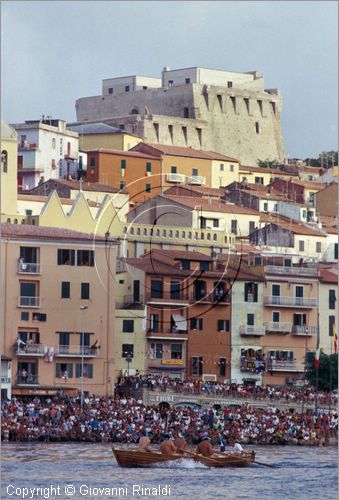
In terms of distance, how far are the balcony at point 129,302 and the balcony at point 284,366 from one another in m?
2.81

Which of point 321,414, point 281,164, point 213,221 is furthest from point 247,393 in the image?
point 281,164

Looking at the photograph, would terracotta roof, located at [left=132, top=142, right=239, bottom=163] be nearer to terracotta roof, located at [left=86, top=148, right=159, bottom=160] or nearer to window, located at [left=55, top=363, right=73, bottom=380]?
terracotta roof, located at [left=86, top=148, right=159, bottom=160]

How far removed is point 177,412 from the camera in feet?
118

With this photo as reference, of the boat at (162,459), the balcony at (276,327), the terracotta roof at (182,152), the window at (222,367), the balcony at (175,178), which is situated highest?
the terracotta roof at (182,152)

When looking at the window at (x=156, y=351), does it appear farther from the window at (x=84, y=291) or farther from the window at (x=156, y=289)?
the window at (x=84, y=291)

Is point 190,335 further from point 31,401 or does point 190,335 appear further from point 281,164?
point 281,164

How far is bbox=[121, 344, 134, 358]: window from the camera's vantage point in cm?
4147

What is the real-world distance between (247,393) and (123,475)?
11206 mm

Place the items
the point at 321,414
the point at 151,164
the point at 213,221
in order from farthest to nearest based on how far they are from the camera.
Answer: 1. the point at 151,164
2. the point at 213,221
3. the point at 321,414

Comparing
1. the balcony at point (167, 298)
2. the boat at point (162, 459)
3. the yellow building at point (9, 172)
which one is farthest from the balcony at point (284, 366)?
the boat at point (162, 459)

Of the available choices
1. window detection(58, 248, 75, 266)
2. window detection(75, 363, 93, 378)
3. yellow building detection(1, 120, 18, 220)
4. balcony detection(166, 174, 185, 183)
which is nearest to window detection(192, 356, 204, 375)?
window detection(75, 363, 93, 378)

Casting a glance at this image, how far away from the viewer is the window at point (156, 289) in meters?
41.8

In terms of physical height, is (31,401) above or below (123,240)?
below

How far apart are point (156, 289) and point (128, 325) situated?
0.80m
